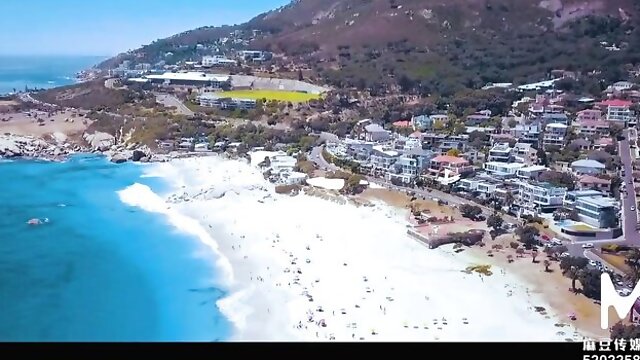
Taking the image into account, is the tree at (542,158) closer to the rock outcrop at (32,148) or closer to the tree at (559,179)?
the tree at (559,179)

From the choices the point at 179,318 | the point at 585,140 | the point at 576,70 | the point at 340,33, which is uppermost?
the point at 340,33

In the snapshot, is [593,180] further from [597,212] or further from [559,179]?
[597,212]

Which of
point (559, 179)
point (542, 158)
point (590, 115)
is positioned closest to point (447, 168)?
point (559, 179)

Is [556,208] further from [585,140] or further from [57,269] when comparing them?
[57,269]

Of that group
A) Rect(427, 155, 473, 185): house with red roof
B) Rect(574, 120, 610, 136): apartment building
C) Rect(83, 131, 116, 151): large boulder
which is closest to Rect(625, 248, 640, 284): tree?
Rect(427, 155, 473, 185): house with red roof

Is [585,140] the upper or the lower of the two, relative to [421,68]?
lower

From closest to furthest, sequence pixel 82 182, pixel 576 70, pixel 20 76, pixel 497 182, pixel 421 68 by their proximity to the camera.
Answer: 1. pixel 497 182
2. pixel 82 182
3. pixel 576 70
4. pixel 421 68
5. pixel 20 76

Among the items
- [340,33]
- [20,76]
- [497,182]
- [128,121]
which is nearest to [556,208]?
[497,182]
